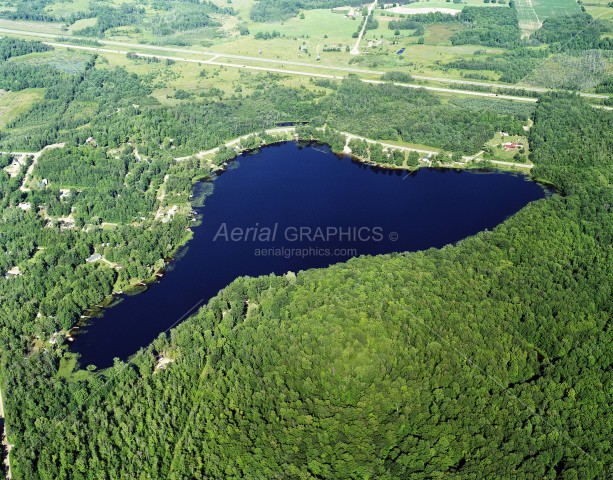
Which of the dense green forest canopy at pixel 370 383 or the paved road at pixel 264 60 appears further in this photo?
the paved road at pixel 264 60

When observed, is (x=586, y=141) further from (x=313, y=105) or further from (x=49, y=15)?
(x=49, y=15)

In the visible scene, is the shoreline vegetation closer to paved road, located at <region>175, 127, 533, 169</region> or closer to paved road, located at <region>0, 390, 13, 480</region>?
paved road, located at <region>175, 127, 533, 169</region>

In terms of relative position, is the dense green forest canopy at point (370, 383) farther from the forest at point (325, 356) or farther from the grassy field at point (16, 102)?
the grassy field at point (16, 102)

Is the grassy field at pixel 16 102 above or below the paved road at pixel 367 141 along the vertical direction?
above

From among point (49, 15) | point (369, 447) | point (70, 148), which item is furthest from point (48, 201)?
point (49, 15)

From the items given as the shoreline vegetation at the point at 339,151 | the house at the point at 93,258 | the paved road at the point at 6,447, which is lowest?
the shoreline vegetation at the point at 339,151

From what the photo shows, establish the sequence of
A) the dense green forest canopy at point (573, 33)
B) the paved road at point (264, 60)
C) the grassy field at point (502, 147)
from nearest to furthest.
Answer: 1. the grassy field at point (502, 147)
2. the paved road at point (264, 60)
3. the dense green forest canopy at point (573, 33)

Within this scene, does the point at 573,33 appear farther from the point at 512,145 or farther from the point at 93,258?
the point at 93,258

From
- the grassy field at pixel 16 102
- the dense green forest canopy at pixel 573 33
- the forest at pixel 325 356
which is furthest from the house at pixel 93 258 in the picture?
the dense green forest canopy at pixel 573 33

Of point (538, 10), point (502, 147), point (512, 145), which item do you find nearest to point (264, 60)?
point (502, 147)
